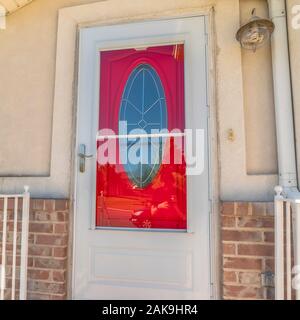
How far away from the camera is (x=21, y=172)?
2.53 m

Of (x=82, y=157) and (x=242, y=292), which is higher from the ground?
(x=82, y=157)

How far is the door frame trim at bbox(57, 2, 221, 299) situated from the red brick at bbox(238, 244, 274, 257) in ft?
0.59

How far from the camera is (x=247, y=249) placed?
6.70 feet

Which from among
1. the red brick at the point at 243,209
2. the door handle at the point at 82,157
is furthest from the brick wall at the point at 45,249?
the red brick at the point at 243,209

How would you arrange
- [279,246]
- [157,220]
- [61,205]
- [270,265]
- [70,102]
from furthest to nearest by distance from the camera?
1. [70,102]
2. [61,205]
3. [157,220]
4. [270,265]
5. [279,246]

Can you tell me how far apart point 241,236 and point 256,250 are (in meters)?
0.14

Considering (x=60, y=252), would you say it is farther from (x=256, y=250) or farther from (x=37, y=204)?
(x=256, y=250)

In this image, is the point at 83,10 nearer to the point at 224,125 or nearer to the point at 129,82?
the point at 129,82

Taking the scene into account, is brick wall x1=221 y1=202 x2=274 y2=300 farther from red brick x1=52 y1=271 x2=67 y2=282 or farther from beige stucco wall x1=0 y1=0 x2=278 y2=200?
red brick x1=52 y1=271 x2=67 y2=282

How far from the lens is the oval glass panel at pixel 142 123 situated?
231 centimetres

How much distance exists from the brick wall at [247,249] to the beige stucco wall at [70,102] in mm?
120

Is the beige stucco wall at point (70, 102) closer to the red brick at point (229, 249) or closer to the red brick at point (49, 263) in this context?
the red brick at point (229, 249)

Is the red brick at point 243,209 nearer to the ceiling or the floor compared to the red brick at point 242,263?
nearer to the ceiling

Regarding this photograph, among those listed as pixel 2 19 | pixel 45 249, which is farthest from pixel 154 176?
pixel 2 19
